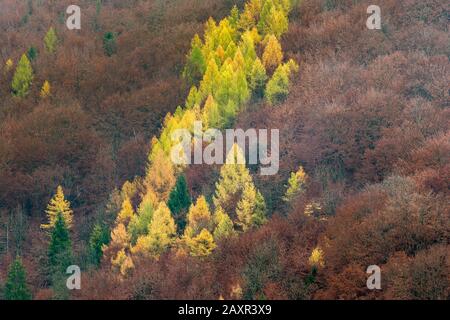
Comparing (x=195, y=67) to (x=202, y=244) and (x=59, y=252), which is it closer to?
(x=59, y=252)

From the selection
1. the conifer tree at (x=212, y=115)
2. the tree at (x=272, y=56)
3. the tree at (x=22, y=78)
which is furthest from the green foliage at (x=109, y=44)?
the conifer tree at (x=212, y=115)

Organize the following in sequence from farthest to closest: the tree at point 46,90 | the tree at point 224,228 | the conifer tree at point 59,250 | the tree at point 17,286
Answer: the tree at point 46,90 < the conifer tree at point 59,250 < the tree at point 224,228 < the tree at point 17,286

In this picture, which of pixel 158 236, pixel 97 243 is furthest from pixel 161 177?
pixel 158 236

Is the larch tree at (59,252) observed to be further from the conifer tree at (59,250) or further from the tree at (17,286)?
the tree at (17,286)

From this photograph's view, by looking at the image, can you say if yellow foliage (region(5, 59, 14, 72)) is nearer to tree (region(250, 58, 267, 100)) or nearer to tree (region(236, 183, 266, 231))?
tree (region(250, 58, 267, 100))

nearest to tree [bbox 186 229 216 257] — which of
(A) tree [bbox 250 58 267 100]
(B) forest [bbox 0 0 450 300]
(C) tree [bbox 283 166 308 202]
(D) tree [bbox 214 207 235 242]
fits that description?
(B) forest [bbox 0 0 450 300]
